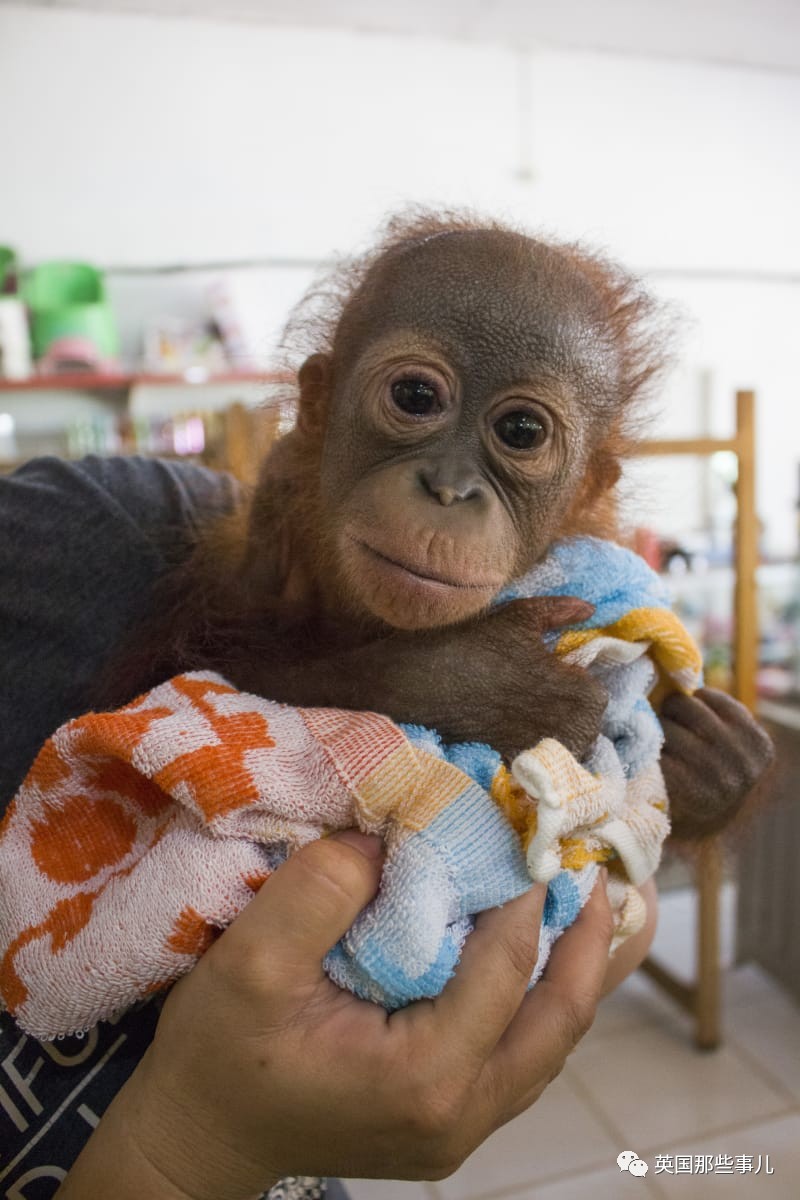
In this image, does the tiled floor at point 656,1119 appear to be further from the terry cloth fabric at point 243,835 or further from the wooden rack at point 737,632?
the terry cloth fabric at point 243,835

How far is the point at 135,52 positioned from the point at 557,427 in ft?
12.7

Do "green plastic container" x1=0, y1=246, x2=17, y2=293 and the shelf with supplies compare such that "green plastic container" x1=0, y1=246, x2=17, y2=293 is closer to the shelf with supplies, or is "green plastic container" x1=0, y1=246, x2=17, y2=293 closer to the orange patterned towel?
the shelf with supplies

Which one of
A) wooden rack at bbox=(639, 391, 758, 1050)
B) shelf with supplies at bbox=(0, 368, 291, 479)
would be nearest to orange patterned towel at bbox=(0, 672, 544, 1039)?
wooden rack at bbox=(639, 391, 758, 1050)

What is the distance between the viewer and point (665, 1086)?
2.03 metres

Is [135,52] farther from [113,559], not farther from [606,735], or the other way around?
[606,735]

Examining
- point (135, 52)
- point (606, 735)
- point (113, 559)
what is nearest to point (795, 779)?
point (606, 735)

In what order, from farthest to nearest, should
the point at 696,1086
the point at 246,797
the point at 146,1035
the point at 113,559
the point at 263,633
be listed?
1. the point at 696,1086
2. the point at 113,559
3. the point at 263,633
4. the point at 146,1035
5. the point at 246,797

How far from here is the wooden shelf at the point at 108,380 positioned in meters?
3.27

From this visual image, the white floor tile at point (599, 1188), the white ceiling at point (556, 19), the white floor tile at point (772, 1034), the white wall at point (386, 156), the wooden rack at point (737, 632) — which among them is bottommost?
the white floor tile at point (772, 1034)

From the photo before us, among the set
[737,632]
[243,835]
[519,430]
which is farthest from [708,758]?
[737,632]

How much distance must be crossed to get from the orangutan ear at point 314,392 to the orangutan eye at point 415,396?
0.43ft

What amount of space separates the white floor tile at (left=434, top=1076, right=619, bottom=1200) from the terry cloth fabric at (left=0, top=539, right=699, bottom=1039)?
1.44m

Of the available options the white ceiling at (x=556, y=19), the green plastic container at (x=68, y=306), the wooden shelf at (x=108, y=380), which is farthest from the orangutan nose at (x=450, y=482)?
the white ceiling at (x=556, y=19)

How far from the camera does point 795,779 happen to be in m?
2.36
